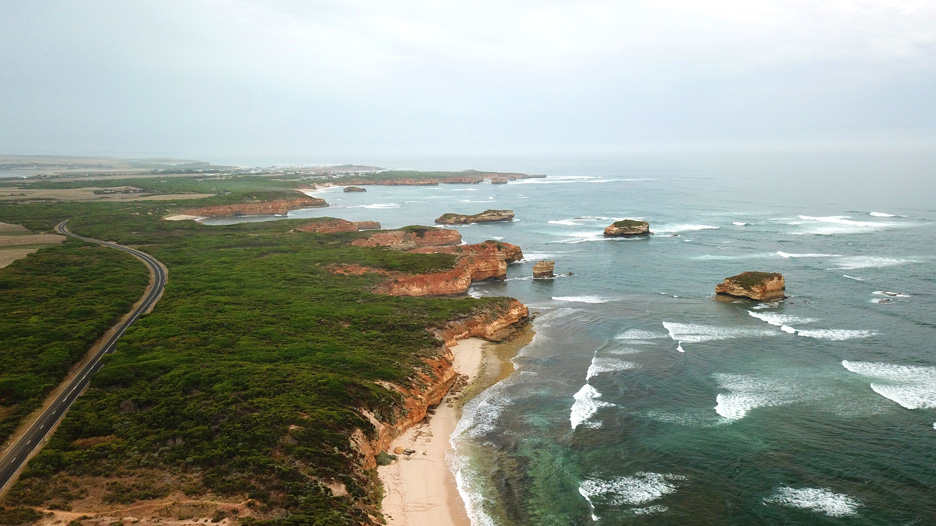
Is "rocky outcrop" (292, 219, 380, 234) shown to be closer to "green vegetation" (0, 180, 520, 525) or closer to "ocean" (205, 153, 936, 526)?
"green vegetation" (0, 180, 520, 525)

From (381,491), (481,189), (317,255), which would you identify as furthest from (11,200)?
(381,491)

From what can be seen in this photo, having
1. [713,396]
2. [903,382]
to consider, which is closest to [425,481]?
[713,396]

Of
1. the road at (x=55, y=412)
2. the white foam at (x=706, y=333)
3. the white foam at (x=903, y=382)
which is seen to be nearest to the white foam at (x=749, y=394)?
the white foam at (x=903, y=382)

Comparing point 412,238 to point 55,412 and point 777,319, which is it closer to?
point 777,319

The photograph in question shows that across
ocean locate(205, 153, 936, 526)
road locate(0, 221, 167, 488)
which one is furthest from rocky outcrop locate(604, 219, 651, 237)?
road locate(0, 221, 167, 488)

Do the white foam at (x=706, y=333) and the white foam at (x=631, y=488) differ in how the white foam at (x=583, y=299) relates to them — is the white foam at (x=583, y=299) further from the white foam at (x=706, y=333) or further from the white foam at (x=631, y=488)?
the white foam at (x=631, y=488)

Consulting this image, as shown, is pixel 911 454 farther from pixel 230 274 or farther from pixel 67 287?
pixel 67 287
